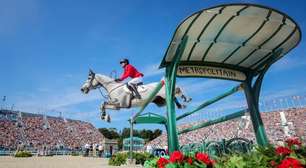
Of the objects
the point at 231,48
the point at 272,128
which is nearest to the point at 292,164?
the point at 231,48

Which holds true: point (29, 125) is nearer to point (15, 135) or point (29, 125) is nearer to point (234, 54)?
point (15, 135)

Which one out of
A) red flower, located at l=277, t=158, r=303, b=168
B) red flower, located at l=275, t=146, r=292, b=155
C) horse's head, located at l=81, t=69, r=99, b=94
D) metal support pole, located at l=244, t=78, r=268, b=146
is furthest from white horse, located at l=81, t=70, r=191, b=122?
red flower, located at l=277, t=158, r=303, b=168

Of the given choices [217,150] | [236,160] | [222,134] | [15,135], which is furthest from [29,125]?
[236,160]

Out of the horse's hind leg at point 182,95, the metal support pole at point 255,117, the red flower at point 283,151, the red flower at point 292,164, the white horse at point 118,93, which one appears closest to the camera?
the red flower at point 292,164

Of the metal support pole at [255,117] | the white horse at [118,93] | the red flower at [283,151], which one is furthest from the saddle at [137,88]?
the red flower at [283,151]

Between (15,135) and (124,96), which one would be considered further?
(15,135)

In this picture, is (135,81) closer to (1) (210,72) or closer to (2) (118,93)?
(2) (118,93)

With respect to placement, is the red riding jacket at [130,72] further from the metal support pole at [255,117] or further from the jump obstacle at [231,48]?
the metal support pole at [255,117]

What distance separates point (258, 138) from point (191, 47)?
2441mm

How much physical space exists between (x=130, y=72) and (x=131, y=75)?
0.35ft

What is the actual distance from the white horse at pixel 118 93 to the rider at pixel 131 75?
137 mm

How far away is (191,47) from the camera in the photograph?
5527 mm

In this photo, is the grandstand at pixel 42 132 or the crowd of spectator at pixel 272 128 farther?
the grandstand at pixel 42 132

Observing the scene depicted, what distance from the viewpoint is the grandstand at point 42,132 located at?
116ft
